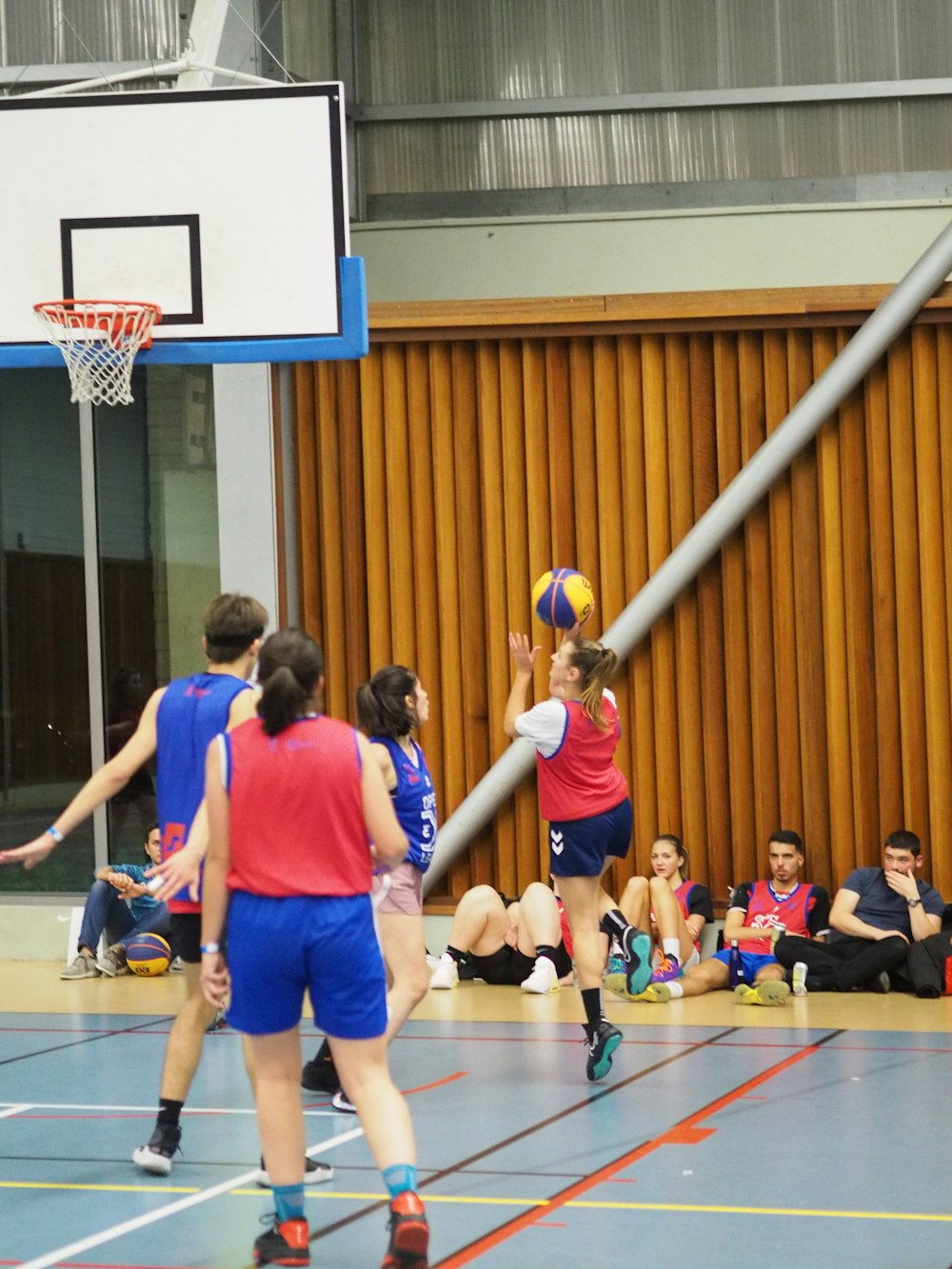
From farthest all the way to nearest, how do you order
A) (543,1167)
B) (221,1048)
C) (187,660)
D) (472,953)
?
(187,660)
(472,953)
(221,1048)
(543,1167)

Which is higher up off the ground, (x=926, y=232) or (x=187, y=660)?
(x=926, y=232)

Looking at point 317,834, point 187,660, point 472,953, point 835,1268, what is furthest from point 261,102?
point 835,1268

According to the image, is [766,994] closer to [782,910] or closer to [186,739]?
[782,910]

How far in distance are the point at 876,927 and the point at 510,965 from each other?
2.02 m

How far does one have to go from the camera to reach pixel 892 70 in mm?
12688

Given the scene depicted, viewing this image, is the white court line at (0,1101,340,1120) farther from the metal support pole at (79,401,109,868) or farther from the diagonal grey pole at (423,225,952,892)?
the metal support pole at (79,401,109,868)

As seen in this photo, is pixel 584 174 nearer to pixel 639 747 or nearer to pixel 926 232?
pixel 926 232

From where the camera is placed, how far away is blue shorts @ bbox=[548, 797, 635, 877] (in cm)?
741

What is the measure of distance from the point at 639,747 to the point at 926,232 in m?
4.31

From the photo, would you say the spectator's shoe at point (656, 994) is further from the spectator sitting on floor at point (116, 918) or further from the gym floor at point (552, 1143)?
the spectator sitting on floor at point (116, 918)

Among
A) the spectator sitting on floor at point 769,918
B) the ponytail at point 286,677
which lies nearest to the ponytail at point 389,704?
the ponytail at point 286,677

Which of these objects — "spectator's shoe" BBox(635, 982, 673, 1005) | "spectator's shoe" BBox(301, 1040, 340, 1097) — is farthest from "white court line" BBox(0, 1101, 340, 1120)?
"spectator's shoe" BBox(635, 982, 673, 1005)

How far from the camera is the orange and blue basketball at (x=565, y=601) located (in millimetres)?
9008

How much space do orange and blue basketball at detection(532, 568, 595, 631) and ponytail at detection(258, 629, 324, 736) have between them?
173 inches
